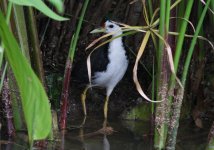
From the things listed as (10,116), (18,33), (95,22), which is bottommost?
(10,116)

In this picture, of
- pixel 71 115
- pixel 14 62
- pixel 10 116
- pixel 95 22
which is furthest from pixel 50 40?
pixel 14 62

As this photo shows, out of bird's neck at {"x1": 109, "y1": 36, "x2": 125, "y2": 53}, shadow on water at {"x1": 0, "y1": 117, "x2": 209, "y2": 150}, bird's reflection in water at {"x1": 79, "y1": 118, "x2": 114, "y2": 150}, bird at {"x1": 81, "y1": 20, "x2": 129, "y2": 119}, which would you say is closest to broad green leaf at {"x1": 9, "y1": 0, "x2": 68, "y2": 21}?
shadow on water at {"x1": 0, "y1": 117, "x2": 209, "y2": 150}

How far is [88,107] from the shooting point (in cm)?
399

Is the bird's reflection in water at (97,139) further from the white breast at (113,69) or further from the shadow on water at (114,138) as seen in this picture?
the white breast at (113,69)

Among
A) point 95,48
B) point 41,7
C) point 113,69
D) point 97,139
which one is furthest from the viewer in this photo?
point 113,69

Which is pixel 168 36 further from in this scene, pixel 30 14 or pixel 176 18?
pixel 30 14

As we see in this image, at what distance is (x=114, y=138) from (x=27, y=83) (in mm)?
2450

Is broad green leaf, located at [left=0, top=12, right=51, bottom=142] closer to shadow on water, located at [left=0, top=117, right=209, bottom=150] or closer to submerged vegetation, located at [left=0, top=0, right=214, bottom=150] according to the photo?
submerged vegetation, located at [left=0, top=0, right=214, bottom=150]

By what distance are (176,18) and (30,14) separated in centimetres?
87

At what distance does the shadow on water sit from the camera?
9.41 feet

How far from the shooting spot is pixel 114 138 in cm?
325

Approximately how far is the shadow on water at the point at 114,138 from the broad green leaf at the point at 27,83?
1.84 m

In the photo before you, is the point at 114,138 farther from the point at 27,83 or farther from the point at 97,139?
the point at 27,83

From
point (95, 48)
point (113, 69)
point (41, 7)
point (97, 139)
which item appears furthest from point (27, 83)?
point (113, 69)
